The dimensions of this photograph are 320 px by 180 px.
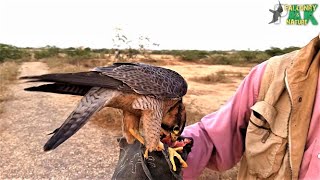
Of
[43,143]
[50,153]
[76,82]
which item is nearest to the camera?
[76,82]

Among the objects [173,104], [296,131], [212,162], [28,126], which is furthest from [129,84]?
[28,126]

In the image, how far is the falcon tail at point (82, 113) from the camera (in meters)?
1.55

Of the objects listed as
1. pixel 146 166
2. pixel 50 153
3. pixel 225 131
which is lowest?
pixel 50 153

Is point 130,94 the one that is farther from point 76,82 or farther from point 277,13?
point 277,13

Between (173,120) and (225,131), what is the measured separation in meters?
0.30

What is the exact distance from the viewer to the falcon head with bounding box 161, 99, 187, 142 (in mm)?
1985

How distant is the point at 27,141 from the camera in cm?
733

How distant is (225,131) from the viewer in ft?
6.73

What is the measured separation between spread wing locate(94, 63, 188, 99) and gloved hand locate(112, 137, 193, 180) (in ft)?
0.98

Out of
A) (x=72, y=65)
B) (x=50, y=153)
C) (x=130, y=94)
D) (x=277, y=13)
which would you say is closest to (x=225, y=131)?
(x=130, y=94)

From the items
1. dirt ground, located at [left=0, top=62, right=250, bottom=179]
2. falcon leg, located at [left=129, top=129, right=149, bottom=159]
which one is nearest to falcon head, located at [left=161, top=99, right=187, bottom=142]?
falcon leg, located at [left=129, top=129, right=149, bottom=159]

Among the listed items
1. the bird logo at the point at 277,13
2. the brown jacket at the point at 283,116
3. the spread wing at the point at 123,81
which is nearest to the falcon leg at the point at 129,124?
the spread wing at the point at 123,81

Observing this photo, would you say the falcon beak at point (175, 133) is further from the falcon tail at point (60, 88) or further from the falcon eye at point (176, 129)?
the falcon tail at point (60, 88)

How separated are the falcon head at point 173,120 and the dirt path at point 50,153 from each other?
3.90 meters
